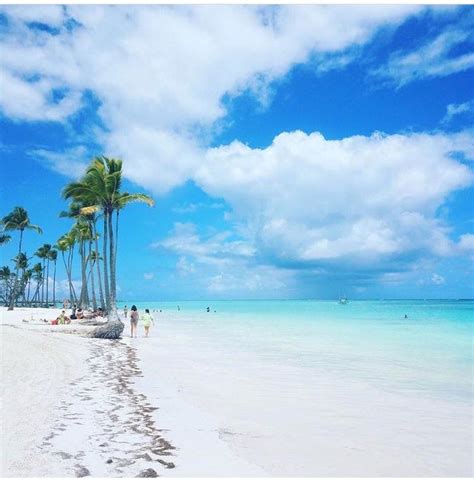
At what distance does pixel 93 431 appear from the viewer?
21.7 ft

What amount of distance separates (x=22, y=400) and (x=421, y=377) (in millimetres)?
11479

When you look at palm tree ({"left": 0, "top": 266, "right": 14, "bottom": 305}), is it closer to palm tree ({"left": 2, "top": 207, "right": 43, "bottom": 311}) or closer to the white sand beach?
palm tree ({"left": 2, "top": 207, "right": 43, "bottom": 311})

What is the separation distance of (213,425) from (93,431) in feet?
6.51

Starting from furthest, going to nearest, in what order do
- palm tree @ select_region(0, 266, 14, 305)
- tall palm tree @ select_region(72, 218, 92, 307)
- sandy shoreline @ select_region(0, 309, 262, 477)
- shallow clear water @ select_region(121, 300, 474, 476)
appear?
palm tree @ select_region(0, 266, 14, 305) < tall palm tree @ select_region(72, 218, 92, 307) < shallow clear water @ select_region(121, 300, 474, 476) < sandy shoreline @ select_region(0, 309, 262, 477)

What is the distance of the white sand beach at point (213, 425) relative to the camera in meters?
5.62

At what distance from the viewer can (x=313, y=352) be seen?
65.5 feet

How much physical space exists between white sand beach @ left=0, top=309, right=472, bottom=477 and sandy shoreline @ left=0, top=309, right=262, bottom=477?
19mm

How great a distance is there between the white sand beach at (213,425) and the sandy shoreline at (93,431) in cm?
2

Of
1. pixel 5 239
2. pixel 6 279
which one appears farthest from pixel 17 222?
pixel 6 279

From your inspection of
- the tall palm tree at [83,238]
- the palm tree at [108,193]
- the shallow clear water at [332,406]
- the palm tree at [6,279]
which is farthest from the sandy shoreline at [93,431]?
the palm tree at [6,279]

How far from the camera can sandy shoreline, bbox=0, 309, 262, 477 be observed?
5.35 m

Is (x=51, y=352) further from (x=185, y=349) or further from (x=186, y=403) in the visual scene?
(x=186, y=403)

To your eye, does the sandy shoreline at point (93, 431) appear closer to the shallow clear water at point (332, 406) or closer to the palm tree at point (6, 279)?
the shallow clear water at point (332, 406)

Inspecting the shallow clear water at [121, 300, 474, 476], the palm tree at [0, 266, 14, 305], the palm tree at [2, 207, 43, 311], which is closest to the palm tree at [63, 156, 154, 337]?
the shallow clear water at [121, 300, 474, 476]
